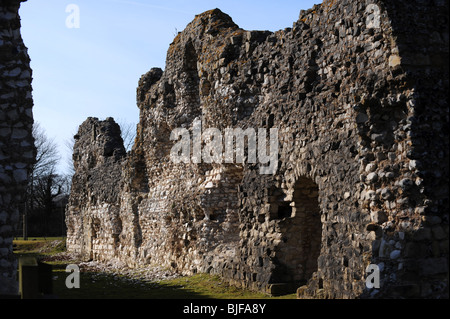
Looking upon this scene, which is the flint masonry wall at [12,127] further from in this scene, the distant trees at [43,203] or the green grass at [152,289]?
the distant trees at [43,203]

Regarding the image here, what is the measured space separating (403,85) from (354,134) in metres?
1.03

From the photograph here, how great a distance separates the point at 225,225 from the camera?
1197 centimetres

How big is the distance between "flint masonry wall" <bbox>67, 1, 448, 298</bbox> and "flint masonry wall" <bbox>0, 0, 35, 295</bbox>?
13.4 ft

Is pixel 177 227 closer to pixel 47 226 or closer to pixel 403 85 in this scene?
pixel 403 85

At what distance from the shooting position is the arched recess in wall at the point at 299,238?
8820 mm

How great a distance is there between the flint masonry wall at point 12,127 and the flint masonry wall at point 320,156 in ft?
→ 13.4

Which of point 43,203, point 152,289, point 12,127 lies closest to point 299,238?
point 152,289

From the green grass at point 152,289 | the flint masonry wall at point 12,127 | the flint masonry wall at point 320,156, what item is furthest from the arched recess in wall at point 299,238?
the flint masonry wall at point 12,127

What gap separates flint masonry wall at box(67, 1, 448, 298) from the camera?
630 centimetres

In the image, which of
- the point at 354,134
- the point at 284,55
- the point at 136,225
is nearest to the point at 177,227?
the point at 136,225

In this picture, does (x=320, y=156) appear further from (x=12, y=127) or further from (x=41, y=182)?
(x=41, y=182)

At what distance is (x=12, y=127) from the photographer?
6172mm
